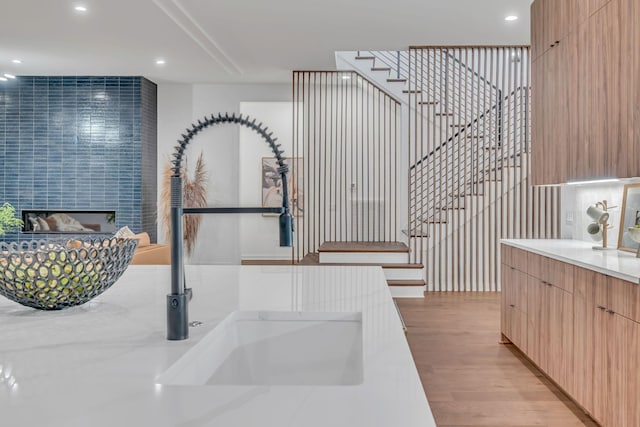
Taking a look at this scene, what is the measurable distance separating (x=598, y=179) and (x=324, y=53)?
3.80 m

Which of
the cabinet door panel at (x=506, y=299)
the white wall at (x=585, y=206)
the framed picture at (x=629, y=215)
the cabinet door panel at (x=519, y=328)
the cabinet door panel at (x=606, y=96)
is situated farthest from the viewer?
the cabinet door panel at (x=506, y=299)

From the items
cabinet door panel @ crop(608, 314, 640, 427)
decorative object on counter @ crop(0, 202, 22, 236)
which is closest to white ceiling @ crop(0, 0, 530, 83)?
decorative object on counter @ crop(0, 202, 22, 236)

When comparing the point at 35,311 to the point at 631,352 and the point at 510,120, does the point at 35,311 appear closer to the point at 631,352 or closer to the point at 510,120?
the point at 631,352

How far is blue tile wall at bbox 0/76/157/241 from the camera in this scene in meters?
6.79

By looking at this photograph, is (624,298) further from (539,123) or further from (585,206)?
(539,123)

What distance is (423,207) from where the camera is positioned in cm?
607

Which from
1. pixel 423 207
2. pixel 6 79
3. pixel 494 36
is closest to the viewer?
pixel 494 36

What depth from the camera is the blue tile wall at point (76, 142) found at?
6.79 metres

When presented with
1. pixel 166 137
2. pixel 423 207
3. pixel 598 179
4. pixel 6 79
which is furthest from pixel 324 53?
pixel 6 79

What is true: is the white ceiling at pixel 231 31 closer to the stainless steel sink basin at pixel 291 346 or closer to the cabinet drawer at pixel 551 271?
the cabinet drawer at pixel 551 271

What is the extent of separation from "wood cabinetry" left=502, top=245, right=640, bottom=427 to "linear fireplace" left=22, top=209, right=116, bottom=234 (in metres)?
5.77

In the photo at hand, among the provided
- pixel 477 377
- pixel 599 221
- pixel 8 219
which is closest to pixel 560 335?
pixel 477 377

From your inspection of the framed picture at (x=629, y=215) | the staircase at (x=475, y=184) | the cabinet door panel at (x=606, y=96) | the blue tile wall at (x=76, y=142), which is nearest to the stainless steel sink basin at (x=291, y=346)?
the cabinet door panel at (x=606, y=96)

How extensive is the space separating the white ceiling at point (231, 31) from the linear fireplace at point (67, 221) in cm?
204
